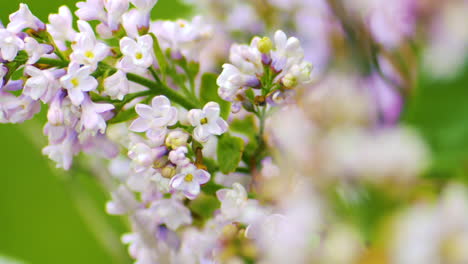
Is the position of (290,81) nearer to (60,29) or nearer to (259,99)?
(259,99)

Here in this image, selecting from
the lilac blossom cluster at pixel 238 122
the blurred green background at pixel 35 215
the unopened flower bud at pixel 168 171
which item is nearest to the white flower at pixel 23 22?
the lilac blossom cluster at pixel 238 122

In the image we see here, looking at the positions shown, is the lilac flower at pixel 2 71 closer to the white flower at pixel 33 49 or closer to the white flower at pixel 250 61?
the white flower at pixel 33 49

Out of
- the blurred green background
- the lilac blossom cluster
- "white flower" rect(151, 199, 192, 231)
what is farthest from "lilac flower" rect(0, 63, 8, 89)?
the blurred green background

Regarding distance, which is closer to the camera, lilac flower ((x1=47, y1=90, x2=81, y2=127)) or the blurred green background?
lilac flower ((x1=47, y1=90, x2=81, y2=127))

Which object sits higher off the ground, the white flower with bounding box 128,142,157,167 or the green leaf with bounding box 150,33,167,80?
the green leaf with bounding box 150,33,167,80

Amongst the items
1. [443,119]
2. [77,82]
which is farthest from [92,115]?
[443,119]

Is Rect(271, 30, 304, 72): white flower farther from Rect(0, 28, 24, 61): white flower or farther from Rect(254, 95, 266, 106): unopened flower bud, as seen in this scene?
Rect(0, 28, 24, 61): white flower

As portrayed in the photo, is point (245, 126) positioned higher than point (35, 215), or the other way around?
point (245, 126)
